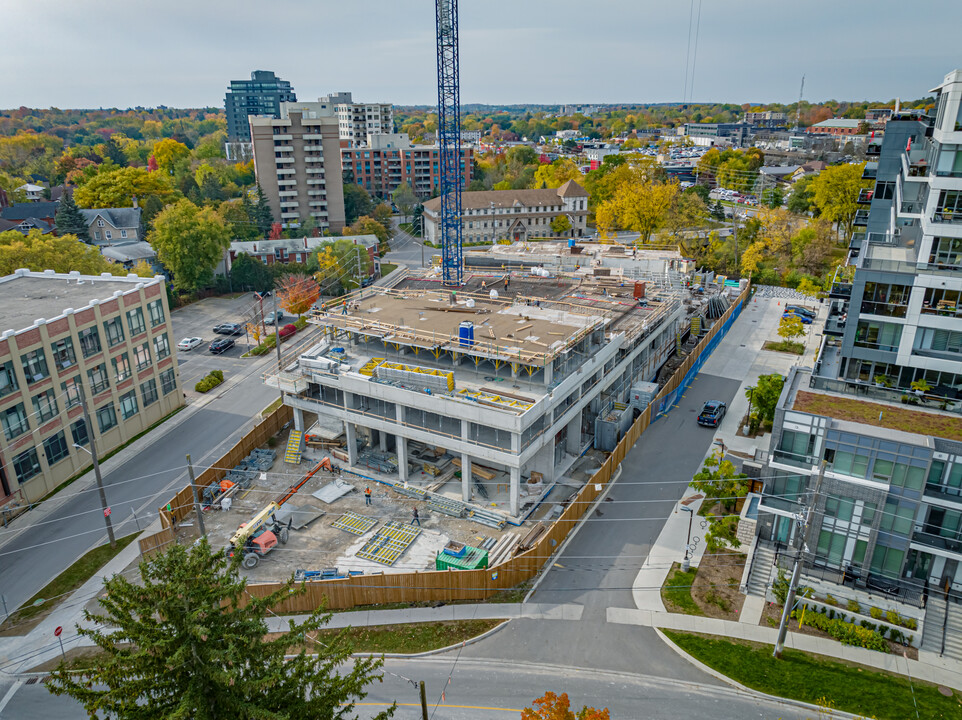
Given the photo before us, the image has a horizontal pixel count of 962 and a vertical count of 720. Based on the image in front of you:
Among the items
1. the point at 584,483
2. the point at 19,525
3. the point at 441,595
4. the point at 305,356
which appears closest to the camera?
the point at 441,595

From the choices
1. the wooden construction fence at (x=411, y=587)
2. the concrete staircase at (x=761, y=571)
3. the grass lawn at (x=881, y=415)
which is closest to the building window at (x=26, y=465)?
the wooden construction fence at (x=411, y=587)

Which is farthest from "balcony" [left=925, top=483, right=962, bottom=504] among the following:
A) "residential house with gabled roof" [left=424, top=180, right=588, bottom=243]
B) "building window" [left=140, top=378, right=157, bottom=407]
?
"residential house with gabled roof" [left=424, top=180, right=588, bottom=243]

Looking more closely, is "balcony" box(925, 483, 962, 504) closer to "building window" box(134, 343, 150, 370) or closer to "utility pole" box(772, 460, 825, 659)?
"utility pole" box(772, 460, 825, 659)

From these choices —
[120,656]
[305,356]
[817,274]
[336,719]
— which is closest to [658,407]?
[305,356]

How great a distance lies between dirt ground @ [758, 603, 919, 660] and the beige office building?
333 ft

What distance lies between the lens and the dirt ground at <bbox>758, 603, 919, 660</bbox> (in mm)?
28922

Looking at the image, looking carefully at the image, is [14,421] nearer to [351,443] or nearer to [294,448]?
[294,448]

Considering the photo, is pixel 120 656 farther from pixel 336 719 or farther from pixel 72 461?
pixel 72 461

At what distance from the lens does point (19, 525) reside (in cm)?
4003

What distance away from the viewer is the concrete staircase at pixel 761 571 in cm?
3284

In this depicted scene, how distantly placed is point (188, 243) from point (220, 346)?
71.6ft

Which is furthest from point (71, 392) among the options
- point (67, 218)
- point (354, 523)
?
point (67, 218)

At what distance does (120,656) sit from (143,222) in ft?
357

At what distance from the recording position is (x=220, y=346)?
226 feet
